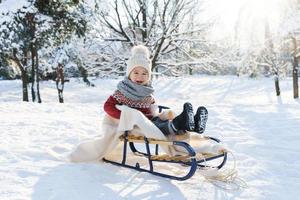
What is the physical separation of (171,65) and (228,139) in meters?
11.8

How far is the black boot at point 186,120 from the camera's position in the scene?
13.0 feet

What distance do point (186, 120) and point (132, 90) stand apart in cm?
91

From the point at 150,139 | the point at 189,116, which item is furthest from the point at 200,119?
the point at 150,139

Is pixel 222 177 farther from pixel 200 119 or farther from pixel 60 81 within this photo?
pixel 60 81

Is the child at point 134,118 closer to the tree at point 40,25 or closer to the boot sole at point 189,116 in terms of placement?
the boot sole at point 189,116

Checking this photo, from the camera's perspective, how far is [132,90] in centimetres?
470

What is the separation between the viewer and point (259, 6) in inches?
771

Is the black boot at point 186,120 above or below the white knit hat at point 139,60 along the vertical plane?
below

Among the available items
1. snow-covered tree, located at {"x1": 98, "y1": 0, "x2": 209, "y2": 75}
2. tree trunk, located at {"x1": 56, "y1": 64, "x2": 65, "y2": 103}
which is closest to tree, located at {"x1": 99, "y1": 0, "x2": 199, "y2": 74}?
snow-covered tree, located at {"x1": 98, "y1": 0, "x2": 209, "y2": 75}

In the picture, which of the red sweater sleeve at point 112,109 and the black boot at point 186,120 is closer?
the black boot at point 186,120

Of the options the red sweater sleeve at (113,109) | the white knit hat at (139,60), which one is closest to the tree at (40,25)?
the white knit hat at (139,60)

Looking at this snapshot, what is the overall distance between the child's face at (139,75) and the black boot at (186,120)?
2.81 feet

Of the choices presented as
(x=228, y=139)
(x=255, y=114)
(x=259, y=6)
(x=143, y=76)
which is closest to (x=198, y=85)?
(x=259, y=6)

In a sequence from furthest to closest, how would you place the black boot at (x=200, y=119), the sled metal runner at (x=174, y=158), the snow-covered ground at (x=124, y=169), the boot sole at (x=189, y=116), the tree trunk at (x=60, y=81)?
the tree trunk at (x=60, y=81) → the black boot at (x=200, y=119) → the boot sole at (x=189, y=116) → the sled metal runner at (x=174, y=158) → the snow-covered ground at (x=124, y=169)
